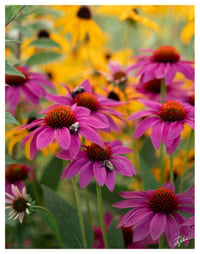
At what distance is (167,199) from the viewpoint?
0.58m

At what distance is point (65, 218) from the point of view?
0.68 metres

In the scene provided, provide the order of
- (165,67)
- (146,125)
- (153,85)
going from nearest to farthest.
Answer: (146,125)
(165,67)
(153,85)

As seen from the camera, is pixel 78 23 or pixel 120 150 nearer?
pixel 120 150

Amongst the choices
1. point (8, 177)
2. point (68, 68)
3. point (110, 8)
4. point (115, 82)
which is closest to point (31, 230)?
point (8, 177)

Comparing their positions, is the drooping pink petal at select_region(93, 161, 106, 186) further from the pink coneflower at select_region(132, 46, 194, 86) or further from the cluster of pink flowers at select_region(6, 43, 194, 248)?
the pink coneflower at select_region(132, 46, 194, 86)

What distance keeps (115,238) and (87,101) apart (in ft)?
0.83

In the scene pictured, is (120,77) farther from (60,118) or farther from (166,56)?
(60,118)

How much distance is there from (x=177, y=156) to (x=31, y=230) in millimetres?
481

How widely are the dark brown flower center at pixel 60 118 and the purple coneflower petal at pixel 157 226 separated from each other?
201 mm

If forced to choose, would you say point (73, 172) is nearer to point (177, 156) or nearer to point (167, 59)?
point (167, 59)

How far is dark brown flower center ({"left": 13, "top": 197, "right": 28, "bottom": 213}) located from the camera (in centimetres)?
56

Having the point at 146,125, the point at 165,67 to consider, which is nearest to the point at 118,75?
the point at 165,67

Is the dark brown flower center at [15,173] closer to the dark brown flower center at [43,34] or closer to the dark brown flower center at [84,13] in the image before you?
the dark brown flower center at [84,13]

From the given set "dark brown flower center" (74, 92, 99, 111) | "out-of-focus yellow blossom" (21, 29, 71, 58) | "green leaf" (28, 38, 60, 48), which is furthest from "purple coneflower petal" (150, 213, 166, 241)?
"out-of-focus yellow blossom" (21, 29, 71, 58)
